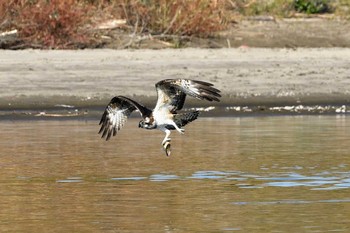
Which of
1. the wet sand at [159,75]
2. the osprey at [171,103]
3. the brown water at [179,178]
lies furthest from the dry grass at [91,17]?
the osprey at [171,103]

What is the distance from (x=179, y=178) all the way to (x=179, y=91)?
795mm

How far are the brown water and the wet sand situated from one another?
1.60 m

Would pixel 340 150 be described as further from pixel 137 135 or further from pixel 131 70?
pixel 131 70

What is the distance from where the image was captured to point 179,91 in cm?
1218

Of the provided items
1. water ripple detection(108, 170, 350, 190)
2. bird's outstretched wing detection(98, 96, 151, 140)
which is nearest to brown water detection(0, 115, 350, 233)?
water ripple detection(108, 170, 350, 190)

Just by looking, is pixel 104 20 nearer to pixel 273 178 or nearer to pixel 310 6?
pixel 310 6

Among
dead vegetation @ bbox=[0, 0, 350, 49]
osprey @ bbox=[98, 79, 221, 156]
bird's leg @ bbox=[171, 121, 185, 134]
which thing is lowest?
bird's leg @ bbox=[171, 121, 185, 134]

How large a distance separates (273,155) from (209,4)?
10912mm

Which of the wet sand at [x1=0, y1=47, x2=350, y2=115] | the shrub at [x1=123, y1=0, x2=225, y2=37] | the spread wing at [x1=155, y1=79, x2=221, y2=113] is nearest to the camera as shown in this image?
the spread wing at [x1=155, y1=79, x2=221, y2=113]

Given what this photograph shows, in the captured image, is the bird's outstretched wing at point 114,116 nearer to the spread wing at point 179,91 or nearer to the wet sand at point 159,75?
the spread wing at point 179,91

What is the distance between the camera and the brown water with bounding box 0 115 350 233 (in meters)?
9.52

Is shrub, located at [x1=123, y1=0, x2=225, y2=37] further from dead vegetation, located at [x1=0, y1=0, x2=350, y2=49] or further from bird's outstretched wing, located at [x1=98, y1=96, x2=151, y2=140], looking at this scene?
bird's outstretched wing, located at [x1=98, y1=96, x2=151, y2=140]

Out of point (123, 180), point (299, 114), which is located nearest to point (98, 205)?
point (123, 180)

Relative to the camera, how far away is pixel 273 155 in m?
13.8
